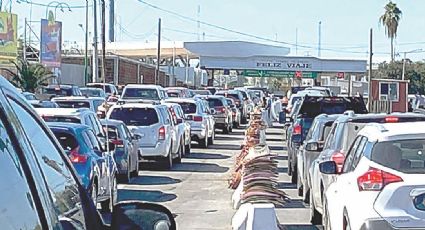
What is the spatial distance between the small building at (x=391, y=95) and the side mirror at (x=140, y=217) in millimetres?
30608

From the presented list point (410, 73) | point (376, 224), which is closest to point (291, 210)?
point (376, 224)

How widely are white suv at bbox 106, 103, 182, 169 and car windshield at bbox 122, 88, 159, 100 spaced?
13328 mm

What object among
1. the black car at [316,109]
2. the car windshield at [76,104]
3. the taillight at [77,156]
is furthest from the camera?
the car windshield at [76,104]

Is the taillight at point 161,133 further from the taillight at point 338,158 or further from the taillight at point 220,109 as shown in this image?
the taillight at point 220,109

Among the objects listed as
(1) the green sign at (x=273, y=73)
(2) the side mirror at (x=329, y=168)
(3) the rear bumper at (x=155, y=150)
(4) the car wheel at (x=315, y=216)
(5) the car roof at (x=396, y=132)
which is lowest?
(4) the car wheel at (x=315, y=216)

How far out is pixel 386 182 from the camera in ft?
27.0

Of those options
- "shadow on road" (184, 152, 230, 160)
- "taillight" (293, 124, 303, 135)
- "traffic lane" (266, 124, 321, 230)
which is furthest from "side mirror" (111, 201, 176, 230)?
"shadow on road" (184, 152, 230, 160)

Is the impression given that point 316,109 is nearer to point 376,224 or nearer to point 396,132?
point 396,132

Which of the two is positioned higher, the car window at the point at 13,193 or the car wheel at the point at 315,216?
the car window at the point at 13,193

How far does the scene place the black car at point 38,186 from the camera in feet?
9.07

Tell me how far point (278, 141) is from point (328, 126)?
797 inches

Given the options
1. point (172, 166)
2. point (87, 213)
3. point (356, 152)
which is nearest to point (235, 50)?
point (172, 166)

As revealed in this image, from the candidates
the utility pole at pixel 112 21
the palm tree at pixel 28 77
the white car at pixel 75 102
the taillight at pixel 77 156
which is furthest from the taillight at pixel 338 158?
the utility pole at pixel 112 21

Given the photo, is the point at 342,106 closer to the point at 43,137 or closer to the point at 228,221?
the point at 228,221
